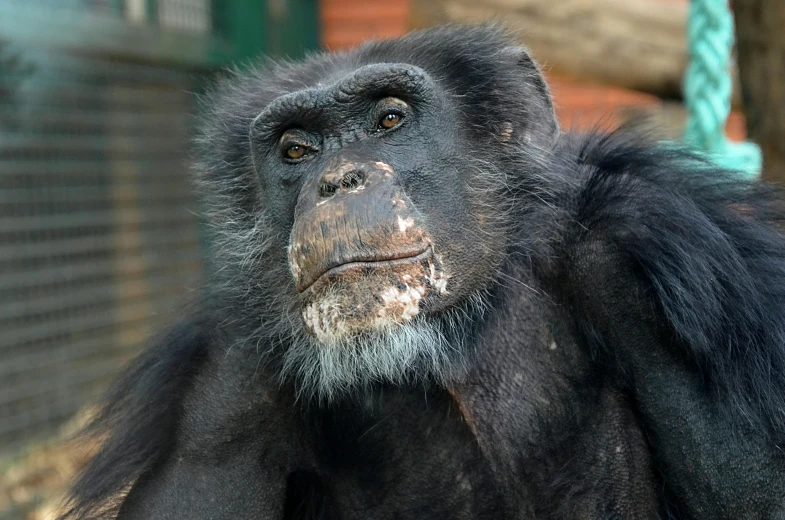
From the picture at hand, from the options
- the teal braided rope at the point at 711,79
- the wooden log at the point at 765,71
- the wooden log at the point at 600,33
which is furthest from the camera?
the wooden log at the point at 600,33

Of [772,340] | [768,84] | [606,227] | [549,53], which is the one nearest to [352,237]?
[606,227]

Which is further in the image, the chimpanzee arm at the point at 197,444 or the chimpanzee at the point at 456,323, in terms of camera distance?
the chimpanzee arm at the point at 197,444

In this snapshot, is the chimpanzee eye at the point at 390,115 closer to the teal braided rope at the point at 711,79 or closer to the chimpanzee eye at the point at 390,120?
the chimpanzee eye at the point at 390,120

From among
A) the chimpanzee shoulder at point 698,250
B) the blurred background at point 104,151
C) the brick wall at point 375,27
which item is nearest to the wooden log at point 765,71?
the chimpanzee shoulder at point 698,250

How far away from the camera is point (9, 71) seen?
16.3 ft

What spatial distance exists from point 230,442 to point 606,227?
1.17m

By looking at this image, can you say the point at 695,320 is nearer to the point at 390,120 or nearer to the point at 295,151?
the point at 390,120

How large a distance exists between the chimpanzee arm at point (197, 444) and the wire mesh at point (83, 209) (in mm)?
2107

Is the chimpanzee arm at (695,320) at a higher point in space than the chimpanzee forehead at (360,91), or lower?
lower

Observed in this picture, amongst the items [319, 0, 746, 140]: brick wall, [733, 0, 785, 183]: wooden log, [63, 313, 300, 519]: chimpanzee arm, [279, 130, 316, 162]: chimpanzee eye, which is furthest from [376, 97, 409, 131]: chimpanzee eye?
[319, 0, 746, 140]: brick wall

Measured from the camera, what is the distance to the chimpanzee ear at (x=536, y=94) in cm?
265

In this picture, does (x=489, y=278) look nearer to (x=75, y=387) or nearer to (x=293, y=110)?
(x=293, y=110)

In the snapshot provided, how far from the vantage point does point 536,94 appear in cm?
266

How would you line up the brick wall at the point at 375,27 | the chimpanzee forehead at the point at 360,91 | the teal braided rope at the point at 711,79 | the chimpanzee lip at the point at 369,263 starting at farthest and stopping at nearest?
1. the brick wall at the point at 375,27
2. the teal braided rope at the point at 711,79
3. the chimpanzee forehead at the point at 360,91
4. the chimpanzee lip at the point at 369,263
